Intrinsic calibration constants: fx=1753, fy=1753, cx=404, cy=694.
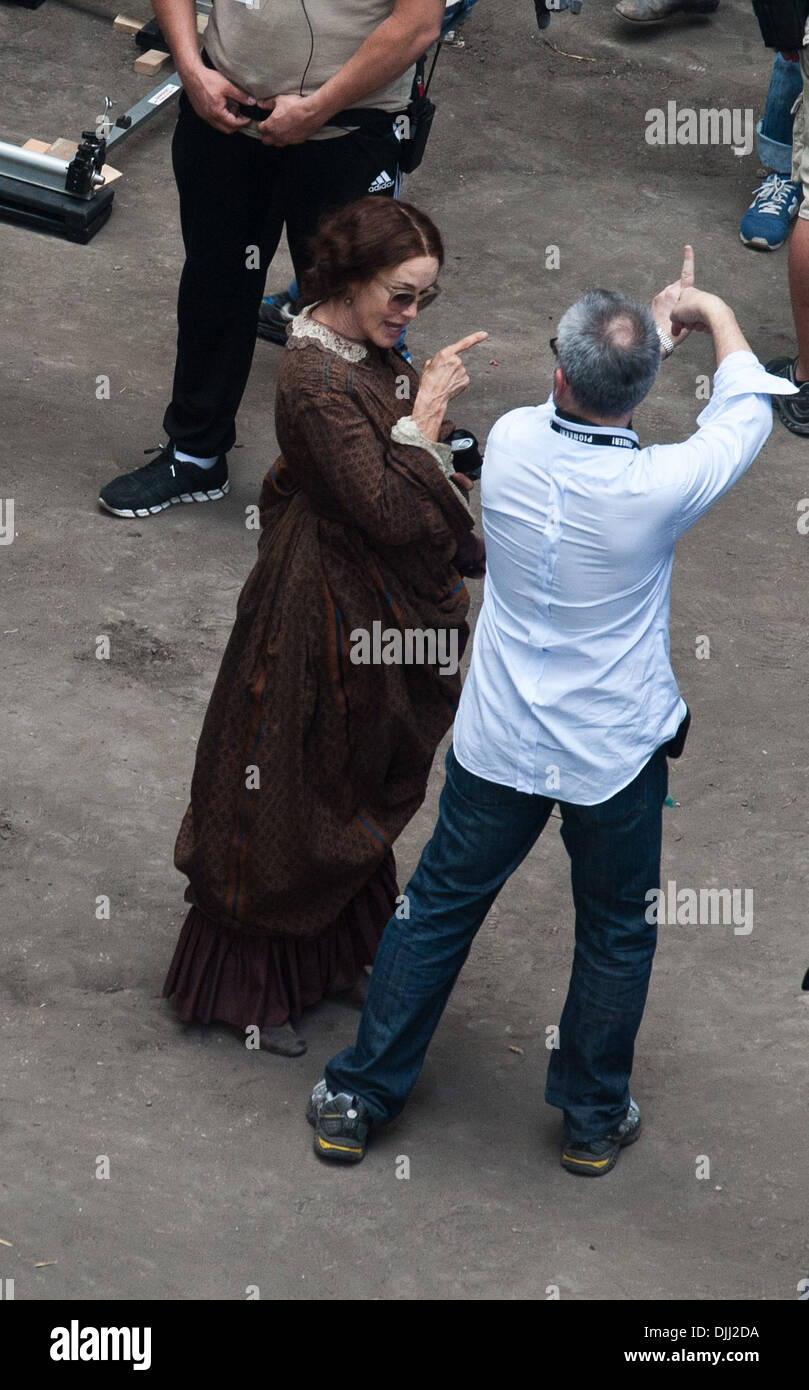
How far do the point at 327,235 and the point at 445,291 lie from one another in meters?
2.97

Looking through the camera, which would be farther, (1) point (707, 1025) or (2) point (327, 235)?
(1) point (707, 1025)

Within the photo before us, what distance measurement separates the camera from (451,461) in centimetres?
310

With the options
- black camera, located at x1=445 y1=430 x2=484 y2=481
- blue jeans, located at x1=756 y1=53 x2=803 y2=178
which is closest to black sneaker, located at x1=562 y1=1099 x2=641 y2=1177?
black camera, located at x1=445 y1=430 x2=484 y2=481

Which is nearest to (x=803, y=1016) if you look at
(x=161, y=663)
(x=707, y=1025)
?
(x=707, y=1025)

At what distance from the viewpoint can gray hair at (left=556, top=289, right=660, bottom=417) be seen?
101 inches

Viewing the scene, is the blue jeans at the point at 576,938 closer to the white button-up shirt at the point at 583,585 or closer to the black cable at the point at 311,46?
the white button-up shirt at the point at 583,585

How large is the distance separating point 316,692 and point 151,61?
4555 mm

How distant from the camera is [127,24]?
7.02 m

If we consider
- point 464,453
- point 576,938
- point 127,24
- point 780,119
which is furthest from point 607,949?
point 127,24

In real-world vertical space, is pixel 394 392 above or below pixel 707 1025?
above

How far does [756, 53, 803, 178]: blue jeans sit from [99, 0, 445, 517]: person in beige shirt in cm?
240

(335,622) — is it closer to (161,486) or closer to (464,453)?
(464,453)

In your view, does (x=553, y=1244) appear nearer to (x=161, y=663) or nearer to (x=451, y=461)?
(x=451, y=461)

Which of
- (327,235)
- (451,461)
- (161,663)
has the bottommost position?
(161,663)
